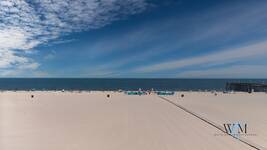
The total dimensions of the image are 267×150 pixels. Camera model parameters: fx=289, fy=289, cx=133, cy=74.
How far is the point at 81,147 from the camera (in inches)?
467

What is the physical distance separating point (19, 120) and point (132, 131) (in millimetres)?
7951

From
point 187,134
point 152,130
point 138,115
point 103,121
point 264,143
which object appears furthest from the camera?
point 138,115

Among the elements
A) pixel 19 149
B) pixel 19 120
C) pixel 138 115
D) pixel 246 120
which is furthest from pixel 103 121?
pixel 246 120

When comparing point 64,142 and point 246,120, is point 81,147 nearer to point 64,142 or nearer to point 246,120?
point 64,142

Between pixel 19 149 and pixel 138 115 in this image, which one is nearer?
pixel 19 149

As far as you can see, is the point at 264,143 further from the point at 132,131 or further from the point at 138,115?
the point at 138,115

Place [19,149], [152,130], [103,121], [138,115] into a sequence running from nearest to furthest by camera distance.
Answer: [19,149]
[152,130]
[103,121]
[138,115]

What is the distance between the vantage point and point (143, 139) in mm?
13109

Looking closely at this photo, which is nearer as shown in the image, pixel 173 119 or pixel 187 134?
pixel 187 134

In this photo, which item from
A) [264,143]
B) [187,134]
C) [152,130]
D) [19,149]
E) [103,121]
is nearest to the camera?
[19,149]

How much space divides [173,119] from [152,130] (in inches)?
162

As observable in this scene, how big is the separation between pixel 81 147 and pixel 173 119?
849 centimetres

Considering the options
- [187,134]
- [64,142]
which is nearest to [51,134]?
[64,142]

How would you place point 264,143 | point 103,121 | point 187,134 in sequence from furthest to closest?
point 103,121 → point 187,134 → point 264,143
